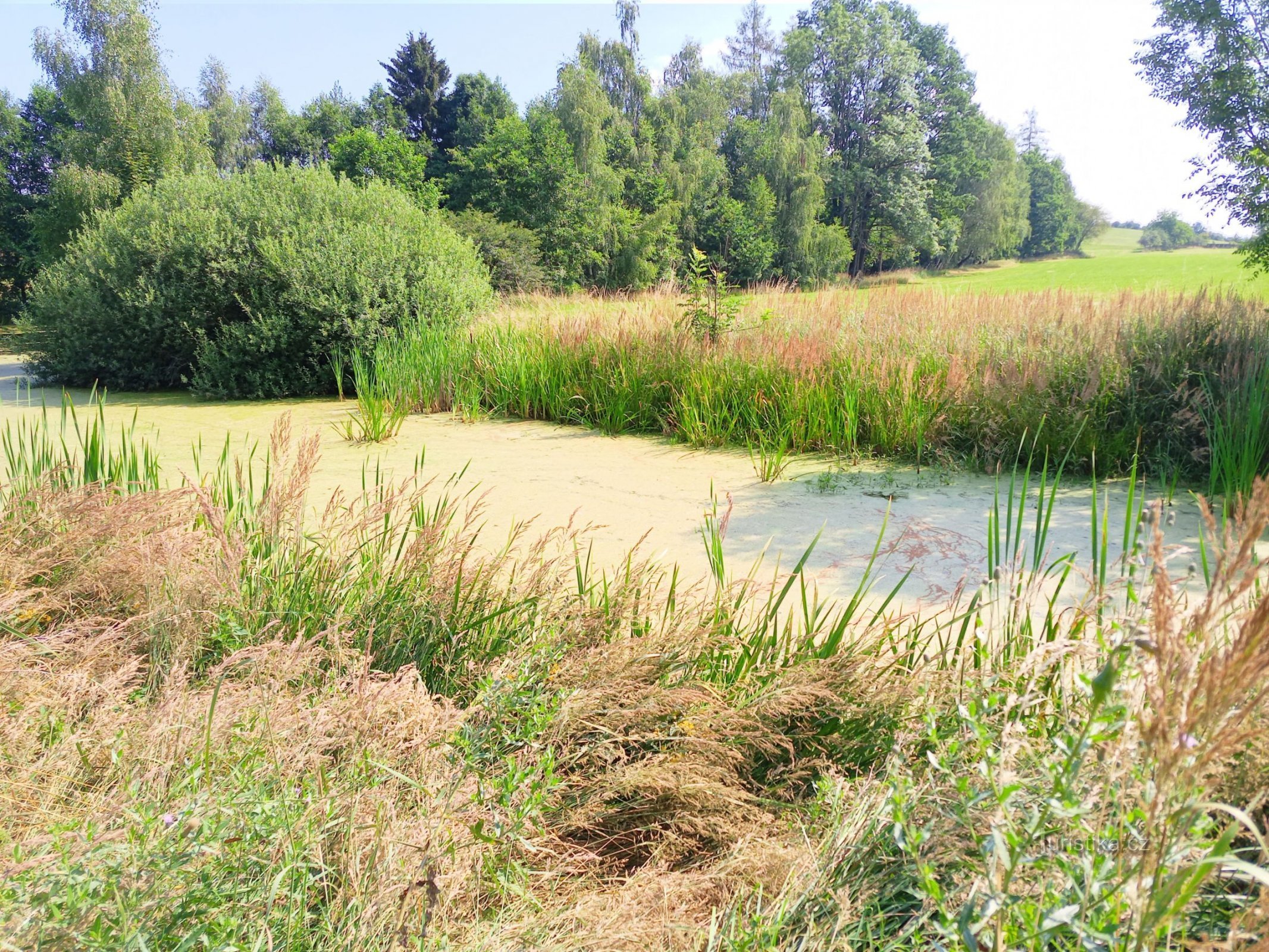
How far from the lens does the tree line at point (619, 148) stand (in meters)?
20.4

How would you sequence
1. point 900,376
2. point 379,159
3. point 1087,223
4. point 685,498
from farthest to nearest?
point 1087,223 < point 379,159 < point 900,376 < point 685,498

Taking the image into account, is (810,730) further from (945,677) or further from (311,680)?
(311,680)

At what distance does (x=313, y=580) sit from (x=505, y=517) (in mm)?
1620

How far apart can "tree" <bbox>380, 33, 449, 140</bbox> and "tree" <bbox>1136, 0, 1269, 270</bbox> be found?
30079 mm

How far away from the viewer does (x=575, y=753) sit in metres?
1.87

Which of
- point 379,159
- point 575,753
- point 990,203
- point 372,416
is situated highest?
point 990,203

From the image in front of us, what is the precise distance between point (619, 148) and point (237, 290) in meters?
22.3

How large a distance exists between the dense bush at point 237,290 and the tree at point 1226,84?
9.67 metres

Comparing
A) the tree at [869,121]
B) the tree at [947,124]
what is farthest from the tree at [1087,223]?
the tree at [869,121]

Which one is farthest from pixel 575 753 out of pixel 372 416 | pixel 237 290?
pixel 237 290

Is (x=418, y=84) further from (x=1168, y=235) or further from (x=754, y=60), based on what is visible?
(x=1168, y=235)

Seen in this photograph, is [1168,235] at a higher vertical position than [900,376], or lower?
higher

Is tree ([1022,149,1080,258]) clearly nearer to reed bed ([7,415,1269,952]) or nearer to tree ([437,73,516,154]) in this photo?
tree ([437,73,516,154])

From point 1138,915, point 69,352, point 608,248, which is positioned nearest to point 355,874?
point 1138,915
